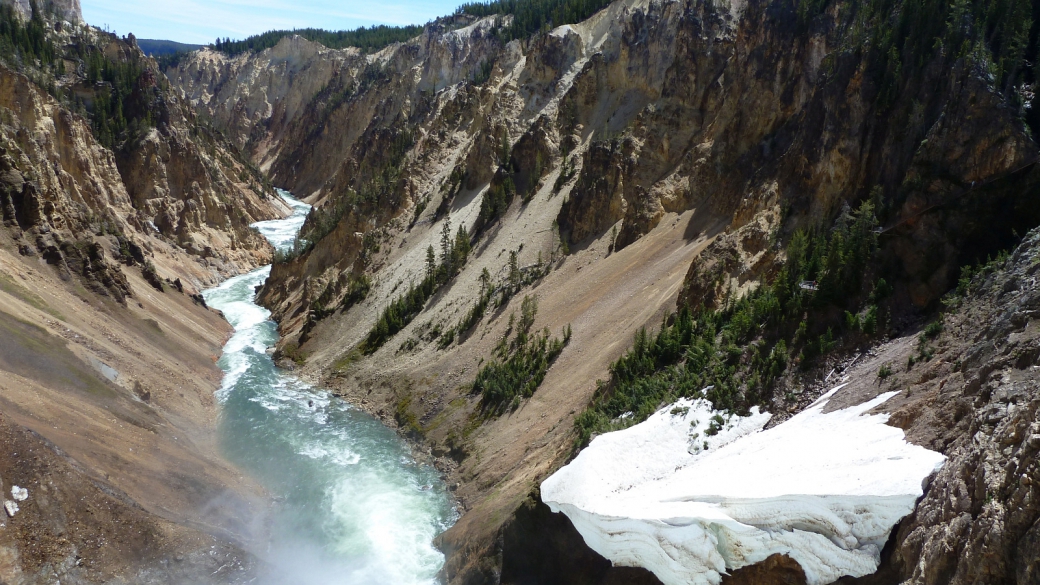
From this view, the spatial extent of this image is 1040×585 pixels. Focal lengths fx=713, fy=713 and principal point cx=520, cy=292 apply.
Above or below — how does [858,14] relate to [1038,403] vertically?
above

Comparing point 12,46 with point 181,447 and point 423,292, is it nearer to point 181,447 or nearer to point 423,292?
point 423,292

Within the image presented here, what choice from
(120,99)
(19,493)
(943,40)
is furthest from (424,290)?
(120,99)

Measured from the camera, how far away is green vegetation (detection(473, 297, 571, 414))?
29344 millimetres

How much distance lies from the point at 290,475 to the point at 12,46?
63534mm

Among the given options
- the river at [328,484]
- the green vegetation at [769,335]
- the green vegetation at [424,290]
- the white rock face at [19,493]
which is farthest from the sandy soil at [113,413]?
the green vegetation at [769,335]

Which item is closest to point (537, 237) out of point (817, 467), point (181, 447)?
point (181, 447)

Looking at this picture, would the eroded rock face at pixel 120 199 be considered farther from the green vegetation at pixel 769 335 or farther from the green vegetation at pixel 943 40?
the green vegetation at pixel 943 40

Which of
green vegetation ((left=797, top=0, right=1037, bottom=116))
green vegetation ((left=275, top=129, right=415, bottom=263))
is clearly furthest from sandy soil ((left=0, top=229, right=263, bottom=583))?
green vegetation ((left=797, top=0, right=1037, bottom=116))

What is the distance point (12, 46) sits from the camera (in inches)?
2653

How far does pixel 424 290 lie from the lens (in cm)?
4325

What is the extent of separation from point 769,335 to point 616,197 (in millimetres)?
21938

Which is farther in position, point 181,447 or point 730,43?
point 730,43

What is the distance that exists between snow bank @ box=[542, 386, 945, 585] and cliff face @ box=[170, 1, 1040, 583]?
12.4 ft

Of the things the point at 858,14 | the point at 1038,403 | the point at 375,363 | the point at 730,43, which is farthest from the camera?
the point at 730,43
